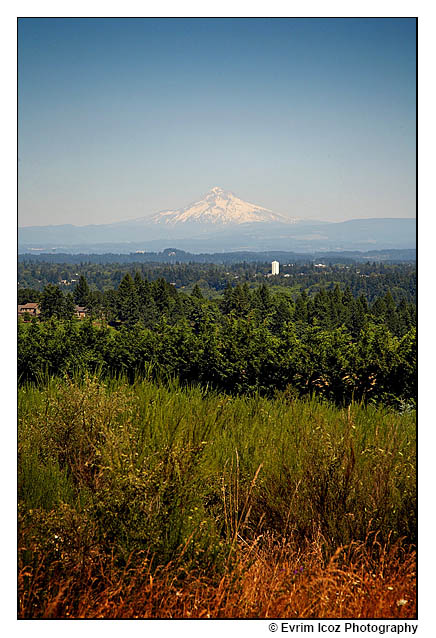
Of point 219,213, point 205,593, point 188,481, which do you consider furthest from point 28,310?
point 205,593

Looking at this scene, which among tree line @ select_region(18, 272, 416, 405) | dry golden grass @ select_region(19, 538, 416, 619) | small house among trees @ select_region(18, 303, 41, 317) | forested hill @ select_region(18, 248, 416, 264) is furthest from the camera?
tree line @ select_region(18, 272, 416, 405)

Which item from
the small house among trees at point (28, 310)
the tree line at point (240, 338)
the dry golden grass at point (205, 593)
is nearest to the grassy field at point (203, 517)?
the dry golden grass at point (205, 593)

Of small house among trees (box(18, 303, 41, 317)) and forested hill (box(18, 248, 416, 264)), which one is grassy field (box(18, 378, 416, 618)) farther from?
forested hill (box(18, 248, 416, 264))

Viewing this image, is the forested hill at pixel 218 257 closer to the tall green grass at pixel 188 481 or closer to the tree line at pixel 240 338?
the tree line at pixel 240 338

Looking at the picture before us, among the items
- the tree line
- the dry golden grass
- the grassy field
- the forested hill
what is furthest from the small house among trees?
the dry golden grass
